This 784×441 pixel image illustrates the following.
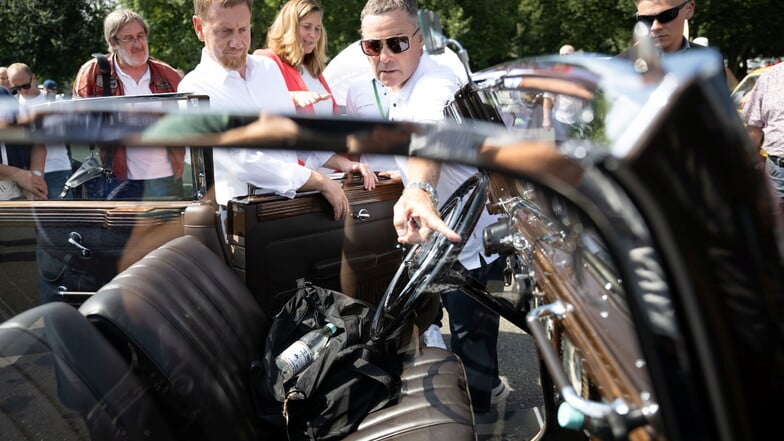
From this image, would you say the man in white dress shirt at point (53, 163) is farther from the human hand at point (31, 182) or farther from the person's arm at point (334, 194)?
the person's arm at point (334, 194)

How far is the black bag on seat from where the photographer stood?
184cm

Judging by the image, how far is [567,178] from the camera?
664mm

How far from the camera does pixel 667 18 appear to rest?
295 centimetres

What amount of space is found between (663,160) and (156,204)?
8.17 ft

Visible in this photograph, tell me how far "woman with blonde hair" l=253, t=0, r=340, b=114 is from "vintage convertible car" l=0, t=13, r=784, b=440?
1257mm

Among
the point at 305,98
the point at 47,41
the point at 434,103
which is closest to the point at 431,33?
the point at 434,103

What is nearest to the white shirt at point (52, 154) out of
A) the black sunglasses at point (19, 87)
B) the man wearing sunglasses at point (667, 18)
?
the man wearing sunglasses at point (667, 18)

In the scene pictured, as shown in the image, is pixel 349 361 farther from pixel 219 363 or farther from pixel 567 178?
pixel 567 178

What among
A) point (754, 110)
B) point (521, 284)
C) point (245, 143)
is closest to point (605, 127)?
point (245, 143)

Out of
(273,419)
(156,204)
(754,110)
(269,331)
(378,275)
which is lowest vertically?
(273,419)

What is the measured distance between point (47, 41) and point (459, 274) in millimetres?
30403

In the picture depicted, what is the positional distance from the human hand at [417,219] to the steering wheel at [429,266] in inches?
1.1

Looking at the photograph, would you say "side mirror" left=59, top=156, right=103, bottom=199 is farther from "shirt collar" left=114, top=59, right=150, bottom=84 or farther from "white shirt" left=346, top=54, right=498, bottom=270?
"shirt collar" left=114, top=59, right=150, bottom=84

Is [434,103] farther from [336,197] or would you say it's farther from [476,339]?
[476,339]
